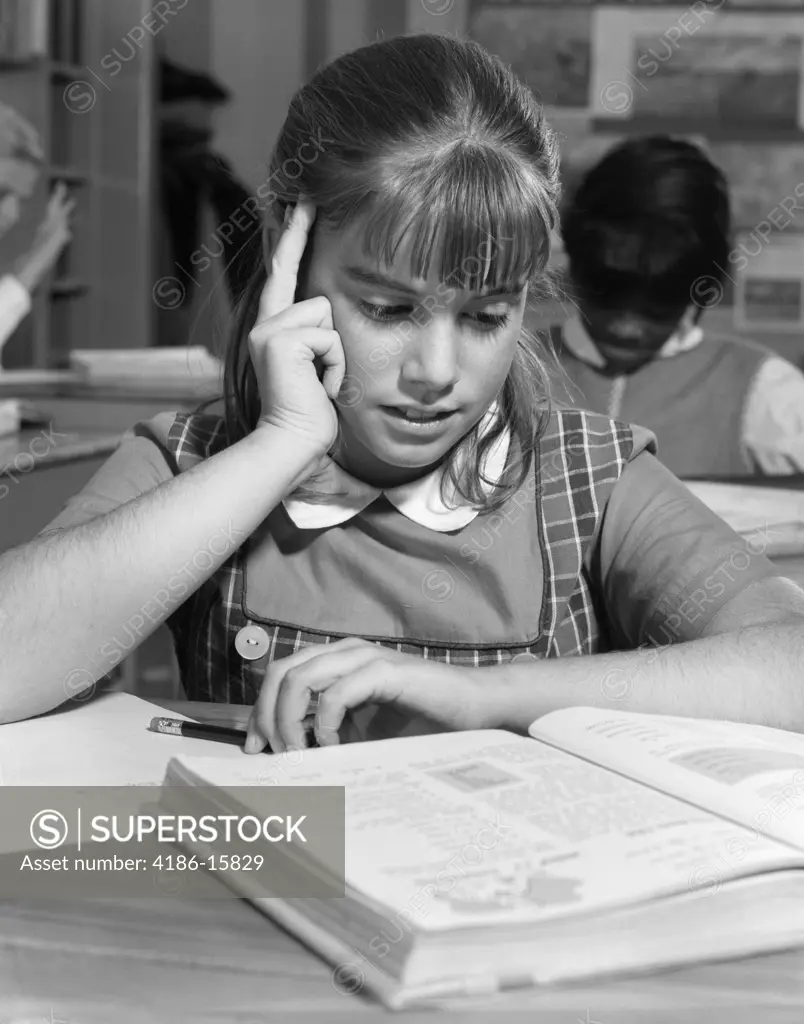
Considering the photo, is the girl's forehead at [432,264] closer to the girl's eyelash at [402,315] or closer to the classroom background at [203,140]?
the girl's eyelash at [402,315]

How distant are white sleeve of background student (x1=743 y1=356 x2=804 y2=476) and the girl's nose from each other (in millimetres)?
1689

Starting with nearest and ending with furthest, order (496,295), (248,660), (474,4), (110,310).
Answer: (496,295), (248,660), (474,4), (110,310)

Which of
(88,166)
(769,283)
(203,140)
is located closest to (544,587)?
(769,283)

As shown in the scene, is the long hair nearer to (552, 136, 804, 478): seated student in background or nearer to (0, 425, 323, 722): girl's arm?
(0, 425, 323, 722): girl's arm

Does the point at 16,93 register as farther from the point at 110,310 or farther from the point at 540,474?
the point at 540,474

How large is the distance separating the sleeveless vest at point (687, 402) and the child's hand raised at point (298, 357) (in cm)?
151

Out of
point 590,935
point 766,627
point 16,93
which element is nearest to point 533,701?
point 766,627

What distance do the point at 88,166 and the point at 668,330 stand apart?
3451mm

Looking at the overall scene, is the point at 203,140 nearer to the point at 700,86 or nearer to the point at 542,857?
the point at 700,86

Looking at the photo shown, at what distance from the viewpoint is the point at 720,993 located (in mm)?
531

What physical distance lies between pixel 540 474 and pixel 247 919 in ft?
2.23

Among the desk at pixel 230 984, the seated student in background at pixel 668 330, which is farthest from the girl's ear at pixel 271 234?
the seated student in background at pixel 668 330

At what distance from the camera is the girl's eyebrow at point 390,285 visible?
1012mm

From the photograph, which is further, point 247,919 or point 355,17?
point 355,17
